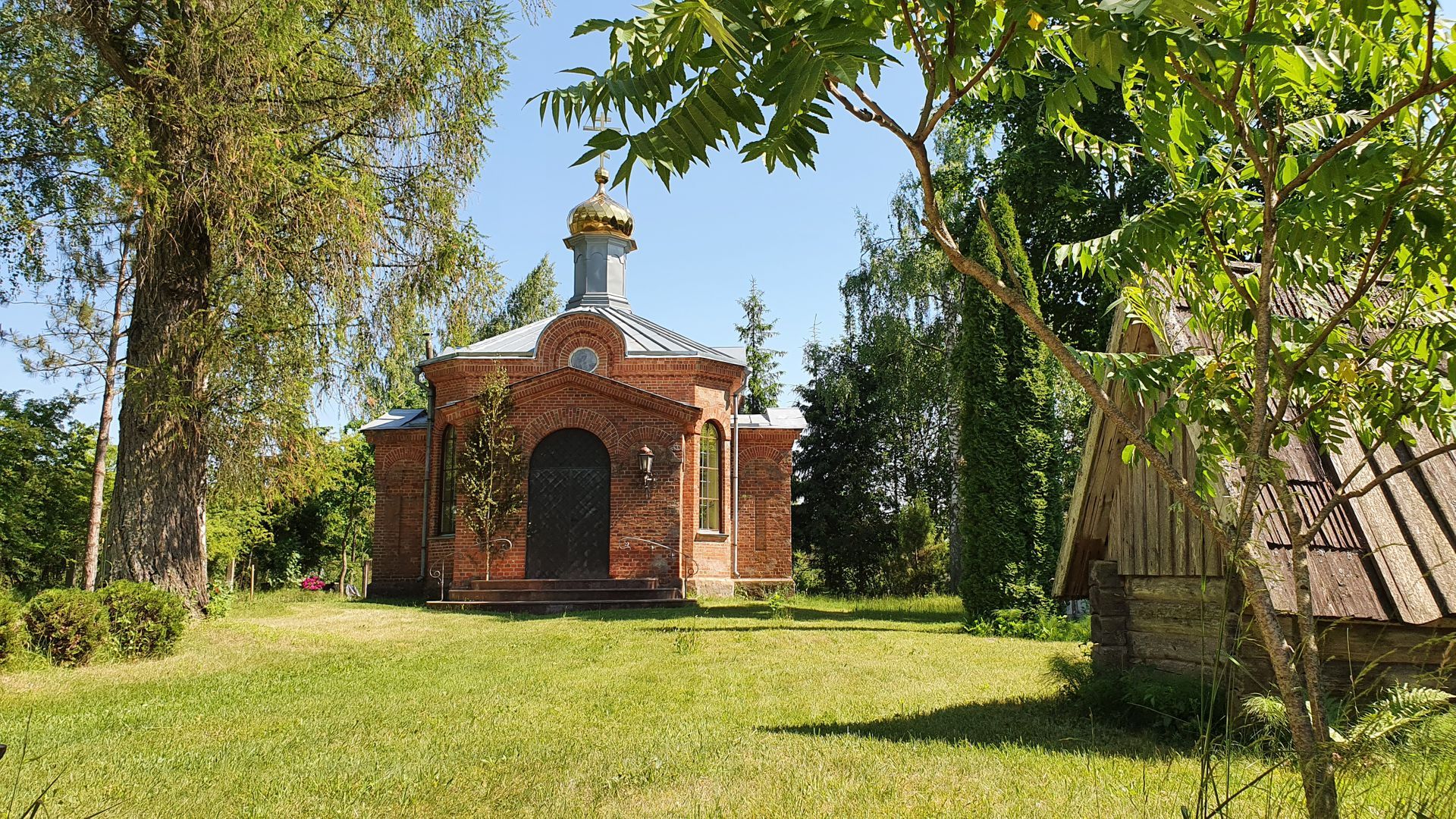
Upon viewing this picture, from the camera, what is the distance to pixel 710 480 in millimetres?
20922

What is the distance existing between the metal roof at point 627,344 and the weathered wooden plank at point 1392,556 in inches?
605

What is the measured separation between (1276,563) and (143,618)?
10063mm

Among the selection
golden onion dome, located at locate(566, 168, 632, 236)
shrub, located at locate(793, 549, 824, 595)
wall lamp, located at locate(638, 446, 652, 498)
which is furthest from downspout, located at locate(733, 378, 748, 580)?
shrub, located at locate(793, 549, 824, 595)

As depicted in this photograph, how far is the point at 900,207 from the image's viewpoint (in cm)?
2856

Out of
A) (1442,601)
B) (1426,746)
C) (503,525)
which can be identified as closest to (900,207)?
(503,525)

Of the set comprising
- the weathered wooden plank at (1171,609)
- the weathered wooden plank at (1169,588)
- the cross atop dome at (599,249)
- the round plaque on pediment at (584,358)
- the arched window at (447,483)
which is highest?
the cross atop dome at (599,249)

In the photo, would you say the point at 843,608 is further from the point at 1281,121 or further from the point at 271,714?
the point at 1281,121

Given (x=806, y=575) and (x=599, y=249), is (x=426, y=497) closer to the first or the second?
(x=599, y=249)

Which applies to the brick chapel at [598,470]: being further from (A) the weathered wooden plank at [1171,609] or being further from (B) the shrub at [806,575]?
(A) the weathered wooden plank at [1171,609]

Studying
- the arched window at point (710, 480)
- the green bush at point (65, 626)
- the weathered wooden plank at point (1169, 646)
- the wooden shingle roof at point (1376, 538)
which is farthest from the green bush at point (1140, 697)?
the arched window at point (710, 480)

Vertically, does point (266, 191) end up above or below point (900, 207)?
below

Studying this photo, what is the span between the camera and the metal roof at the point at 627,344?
20344mm

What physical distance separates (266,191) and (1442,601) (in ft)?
35.6

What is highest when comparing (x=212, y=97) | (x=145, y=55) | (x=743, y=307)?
(x=743, y=307)
